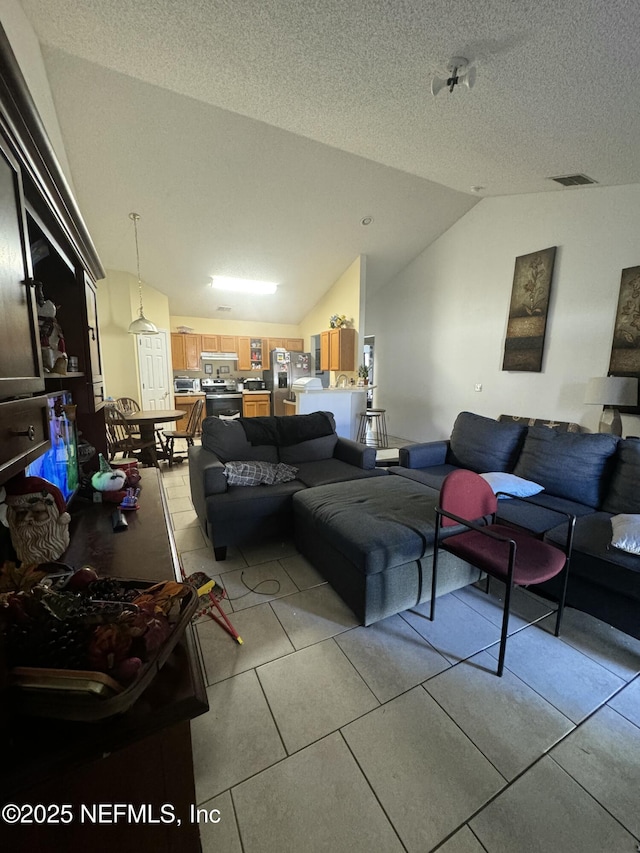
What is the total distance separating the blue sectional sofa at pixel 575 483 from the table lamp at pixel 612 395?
1.14 meters

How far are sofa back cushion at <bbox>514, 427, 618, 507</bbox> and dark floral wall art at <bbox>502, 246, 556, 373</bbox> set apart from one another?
1960mm

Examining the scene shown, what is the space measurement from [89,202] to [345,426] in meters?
4.26

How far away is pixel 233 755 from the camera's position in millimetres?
1222

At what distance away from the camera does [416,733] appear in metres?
1.30

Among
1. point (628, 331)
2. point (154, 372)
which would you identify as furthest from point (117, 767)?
point (154, 372)

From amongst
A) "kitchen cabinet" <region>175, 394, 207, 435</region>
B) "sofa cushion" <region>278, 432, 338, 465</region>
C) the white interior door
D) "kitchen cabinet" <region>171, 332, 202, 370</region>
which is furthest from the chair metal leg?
"kitchen cabinet" <region>171, 332, 202, 370</region>

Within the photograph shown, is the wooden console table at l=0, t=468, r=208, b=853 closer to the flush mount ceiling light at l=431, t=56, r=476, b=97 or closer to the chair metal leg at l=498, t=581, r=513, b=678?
the chair metal leg at l=498, t=581, r=513, b=678

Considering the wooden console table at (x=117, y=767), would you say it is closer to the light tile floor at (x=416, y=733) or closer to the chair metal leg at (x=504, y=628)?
the light tile floor at (x=416, y=733)

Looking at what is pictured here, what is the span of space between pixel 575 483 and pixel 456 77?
8.43 feet

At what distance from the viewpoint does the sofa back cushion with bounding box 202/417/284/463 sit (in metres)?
2.97

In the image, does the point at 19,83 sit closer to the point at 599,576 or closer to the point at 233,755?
the point at 233,755

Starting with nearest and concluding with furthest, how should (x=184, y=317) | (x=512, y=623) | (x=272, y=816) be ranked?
(x=272, y=816), (x=512, y=623), (x=184, y=317)

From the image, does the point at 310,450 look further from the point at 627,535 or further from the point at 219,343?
the point at 219,343

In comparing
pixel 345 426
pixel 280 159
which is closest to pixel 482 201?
pixel 280 159
